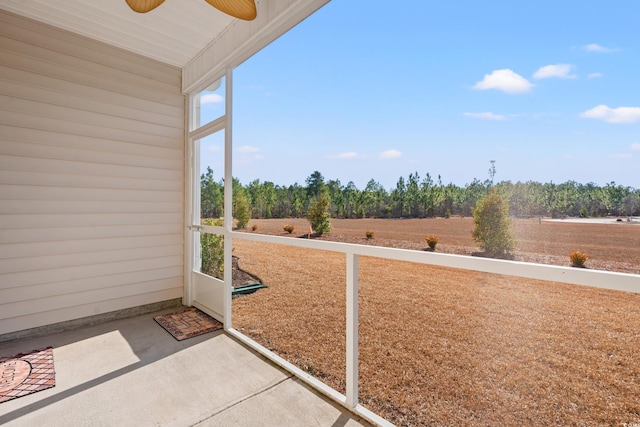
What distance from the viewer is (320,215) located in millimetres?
3180

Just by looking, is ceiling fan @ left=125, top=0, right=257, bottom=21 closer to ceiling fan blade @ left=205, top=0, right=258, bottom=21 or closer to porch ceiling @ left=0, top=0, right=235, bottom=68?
ceiling fan blade @ left=205, top=0, right=258, bottom=21

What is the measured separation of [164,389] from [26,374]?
1.16 metres

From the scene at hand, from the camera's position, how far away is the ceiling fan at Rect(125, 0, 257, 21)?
1775mm

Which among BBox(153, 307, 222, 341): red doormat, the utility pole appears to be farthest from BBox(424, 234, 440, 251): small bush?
BBox(153, 307, 222, 341): red doormat

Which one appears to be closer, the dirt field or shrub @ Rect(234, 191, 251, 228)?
the dirt field

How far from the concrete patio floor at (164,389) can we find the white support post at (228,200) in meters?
0.39

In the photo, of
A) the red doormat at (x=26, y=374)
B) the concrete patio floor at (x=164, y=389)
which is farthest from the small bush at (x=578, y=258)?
the red doormat at (x=26, y=374)

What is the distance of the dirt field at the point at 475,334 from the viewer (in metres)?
1.58

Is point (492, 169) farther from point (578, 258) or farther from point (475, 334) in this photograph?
point (475, 334)

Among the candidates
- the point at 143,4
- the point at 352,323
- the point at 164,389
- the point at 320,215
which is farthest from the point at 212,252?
the point at 143,4

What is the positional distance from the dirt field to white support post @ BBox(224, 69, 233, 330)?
1.04 ft

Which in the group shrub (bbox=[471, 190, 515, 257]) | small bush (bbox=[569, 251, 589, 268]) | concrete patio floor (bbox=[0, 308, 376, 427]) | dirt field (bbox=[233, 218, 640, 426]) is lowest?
concrete patio floor (bbox=[0, 308, 376, 427])

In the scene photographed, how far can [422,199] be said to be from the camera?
2865mm

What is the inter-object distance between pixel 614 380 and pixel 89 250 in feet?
14.4
